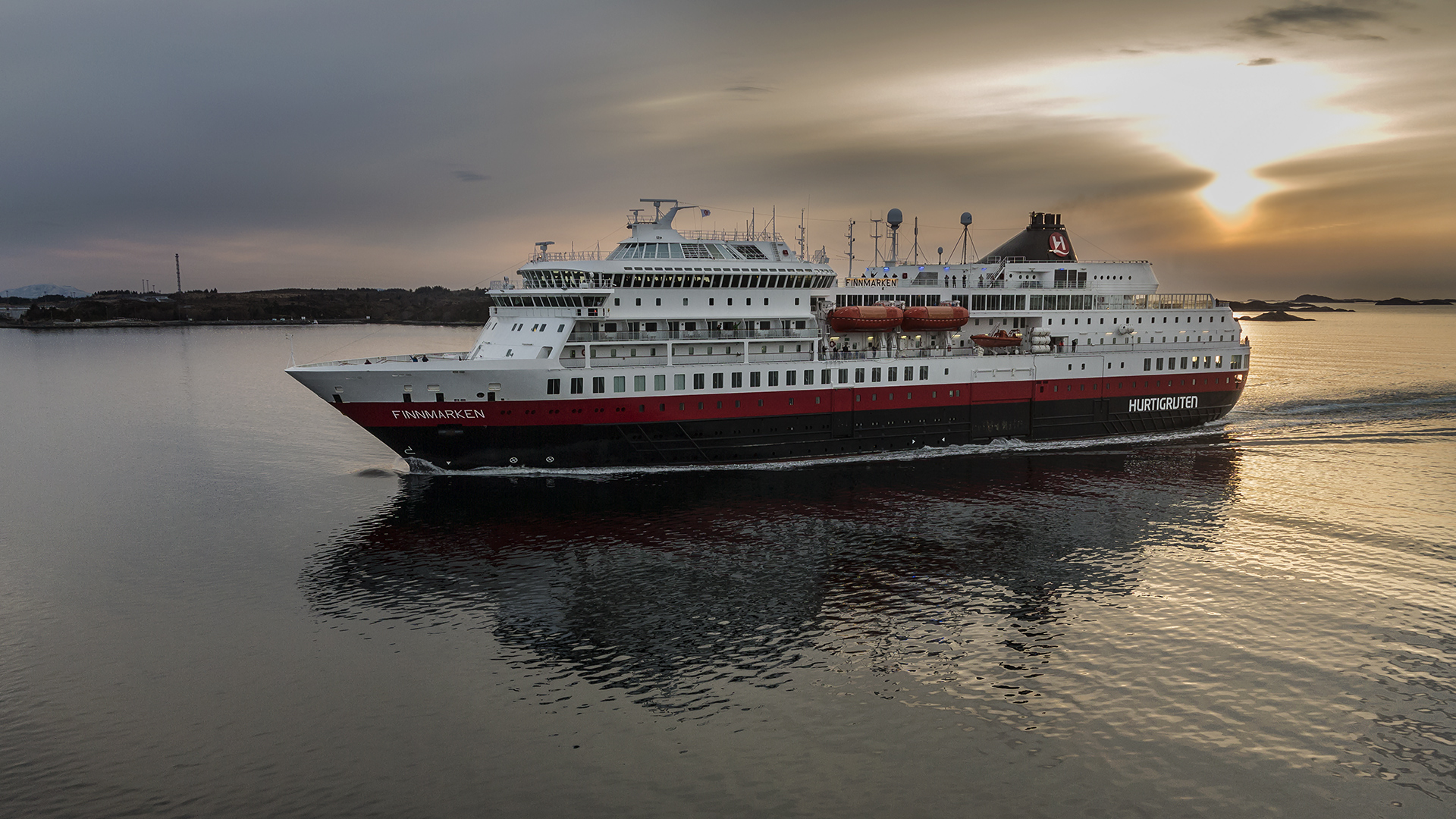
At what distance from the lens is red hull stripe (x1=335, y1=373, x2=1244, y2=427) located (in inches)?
1374

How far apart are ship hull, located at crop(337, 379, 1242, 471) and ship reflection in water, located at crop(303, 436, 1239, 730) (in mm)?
1209

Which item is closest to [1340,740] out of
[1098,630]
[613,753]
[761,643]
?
[1098,630]

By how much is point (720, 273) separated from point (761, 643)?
20704mm

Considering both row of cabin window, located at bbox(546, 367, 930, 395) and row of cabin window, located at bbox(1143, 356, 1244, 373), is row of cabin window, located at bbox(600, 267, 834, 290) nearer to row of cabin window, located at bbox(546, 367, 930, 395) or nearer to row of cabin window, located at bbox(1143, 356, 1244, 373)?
row of cabin window, located at bbox(546, 367, 930, 395)

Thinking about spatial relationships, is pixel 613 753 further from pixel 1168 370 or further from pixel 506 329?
pixel 1168 370

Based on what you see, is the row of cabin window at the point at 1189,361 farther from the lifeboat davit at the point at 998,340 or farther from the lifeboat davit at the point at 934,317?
the lifeboat davit at the point at 934,317

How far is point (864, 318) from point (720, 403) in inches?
355

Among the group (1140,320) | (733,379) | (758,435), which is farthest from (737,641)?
(1140,320)

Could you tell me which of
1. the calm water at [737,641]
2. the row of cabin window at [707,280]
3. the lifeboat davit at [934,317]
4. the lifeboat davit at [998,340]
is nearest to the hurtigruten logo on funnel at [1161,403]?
the calm water at [737,641]

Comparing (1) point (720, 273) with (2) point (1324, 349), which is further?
(2) point (1324, 349)

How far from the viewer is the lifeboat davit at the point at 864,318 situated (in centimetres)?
4134

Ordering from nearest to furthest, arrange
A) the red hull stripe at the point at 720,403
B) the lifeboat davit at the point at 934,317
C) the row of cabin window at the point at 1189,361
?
the red hull stripe at the point at 720,403, the lifeboat davit at the point at 934,317, the row of cabin window at the point at 1189,361

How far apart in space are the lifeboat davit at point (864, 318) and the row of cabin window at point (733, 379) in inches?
96.3

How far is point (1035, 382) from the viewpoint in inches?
1762
